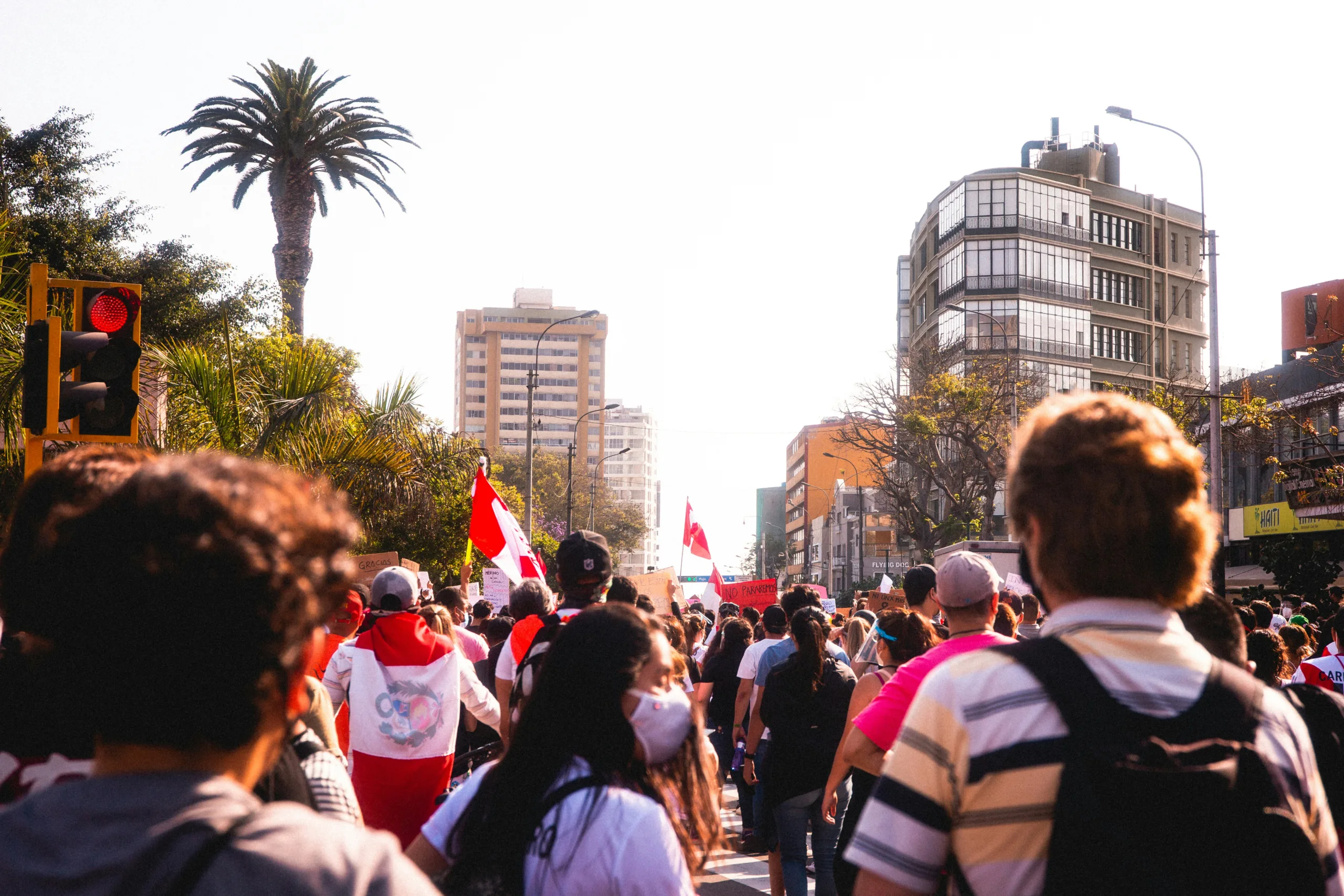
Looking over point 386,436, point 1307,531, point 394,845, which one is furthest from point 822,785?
point 1307,531

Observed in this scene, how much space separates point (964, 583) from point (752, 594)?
18177mm

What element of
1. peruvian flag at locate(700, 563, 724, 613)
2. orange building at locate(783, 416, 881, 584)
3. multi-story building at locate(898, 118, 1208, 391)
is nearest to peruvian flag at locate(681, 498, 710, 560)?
peruvian flag at locate(700, 563, 724, 613)

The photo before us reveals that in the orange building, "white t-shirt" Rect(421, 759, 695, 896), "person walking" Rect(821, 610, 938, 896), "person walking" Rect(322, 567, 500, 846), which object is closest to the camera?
"white t-shirt" Rect(421, 759, 695, 896)

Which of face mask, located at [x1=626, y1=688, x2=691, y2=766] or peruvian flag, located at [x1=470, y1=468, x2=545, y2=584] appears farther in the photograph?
peruvian flag, located at [x1=470, y1=468, x2=545, y2=584]

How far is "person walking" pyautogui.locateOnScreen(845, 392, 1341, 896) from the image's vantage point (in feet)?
6.37

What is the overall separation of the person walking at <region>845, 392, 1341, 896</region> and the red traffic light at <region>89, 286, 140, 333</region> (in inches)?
252

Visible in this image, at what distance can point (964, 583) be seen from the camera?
15.9 feet

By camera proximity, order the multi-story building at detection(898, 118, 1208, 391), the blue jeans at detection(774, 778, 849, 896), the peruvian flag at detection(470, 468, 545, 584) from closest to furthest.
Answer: the blue jeans at detection(774, 778, 849, 896) → the peruvian flag at detection(470, 468, 545, 584) → the multi-story building at detection(898, 118, 1208, 391)

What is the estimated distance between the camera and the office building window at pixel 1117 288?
6819cm

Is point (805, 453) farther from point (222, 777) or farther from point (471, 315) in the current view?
point (222, 777)

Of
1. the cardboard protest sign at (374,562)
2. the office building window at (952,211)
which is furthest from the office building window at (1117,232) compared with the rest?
the cardboard protest sign at (374,562)

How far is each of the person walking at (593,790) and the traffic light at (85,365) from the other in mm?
5072

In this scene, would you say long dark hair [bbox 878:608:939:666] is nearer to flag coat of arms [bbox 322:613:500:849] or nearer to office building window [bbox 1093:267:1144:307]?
flag coat of arms [bbox 322:613:500:849]

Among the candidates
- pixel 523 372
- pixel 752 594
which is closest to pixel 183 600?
pixel 752 594
